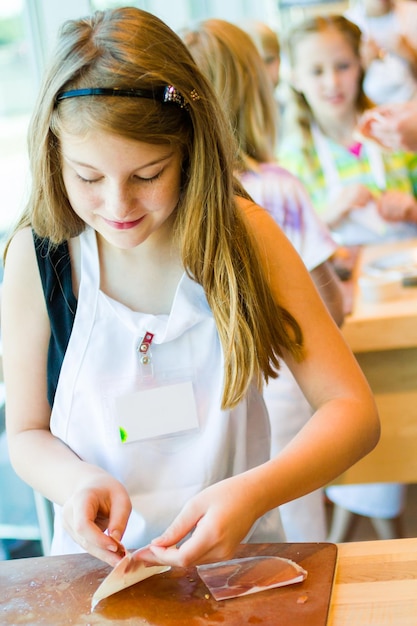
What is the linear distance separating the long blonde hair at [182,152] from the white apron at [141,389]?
0.19 feet

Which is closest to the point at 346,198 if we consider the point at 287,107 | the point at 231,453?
the point at 287,107

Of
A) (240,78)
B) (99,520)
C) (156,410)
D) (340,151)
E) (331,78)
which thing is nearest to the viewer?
(99,520)

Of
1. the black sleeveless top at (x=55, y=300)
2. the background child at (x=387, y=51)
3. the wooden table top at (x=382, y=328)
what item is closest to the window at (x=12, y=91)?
the wooden table top at (x=382, y=328)

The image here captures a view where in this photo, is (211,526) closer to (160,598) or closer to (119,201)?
(160,598)

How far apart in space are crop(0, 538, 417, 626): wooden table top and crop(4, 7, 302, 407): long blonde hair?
0.29 meters

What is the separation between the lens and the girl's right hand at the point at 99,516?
3.40ft

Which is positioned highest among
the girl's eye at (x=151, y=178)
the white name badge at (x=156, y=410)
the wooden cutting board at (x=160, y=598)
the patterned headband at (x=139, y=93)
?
the patterned headband at (x=139, y=93)

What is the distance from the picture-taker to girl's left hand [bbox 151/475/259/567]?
3.26ft

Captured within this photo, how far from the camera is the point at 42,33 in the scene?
9.84 ft

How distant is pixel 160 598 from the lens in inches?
40.3

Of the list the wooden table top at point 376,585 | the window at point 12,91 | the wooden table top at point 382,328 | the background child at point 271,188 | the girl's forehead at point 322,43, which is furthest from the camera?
the girl's forehead at point 322,43

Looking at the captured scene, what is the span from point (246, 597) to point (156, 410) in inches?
13.6

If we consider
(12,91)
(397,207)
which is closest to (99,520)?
(12,91)

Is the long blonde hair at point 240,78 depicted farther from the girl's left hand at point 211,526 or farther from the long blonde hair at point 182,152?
the girl's left hand at point 211,526
